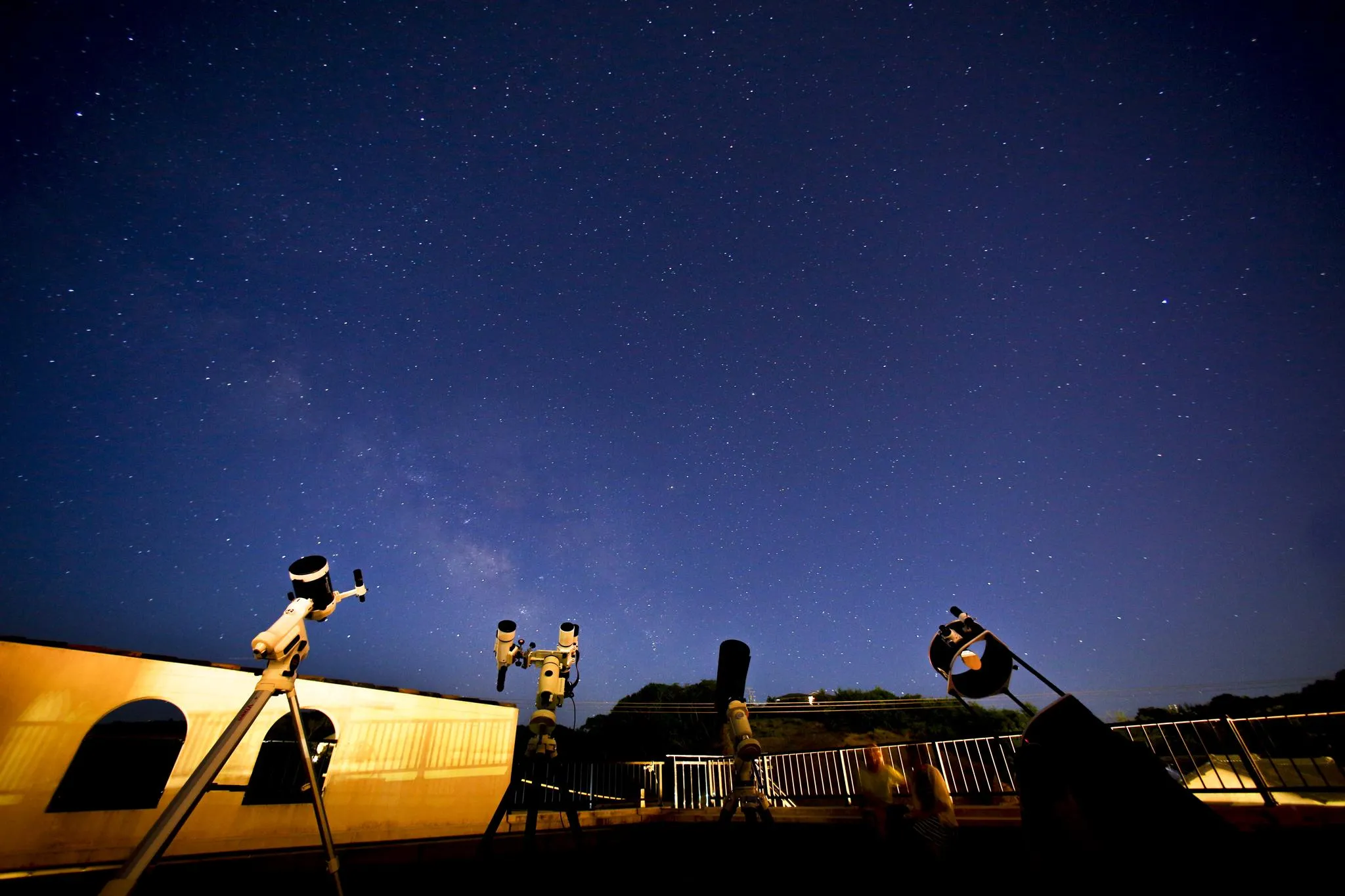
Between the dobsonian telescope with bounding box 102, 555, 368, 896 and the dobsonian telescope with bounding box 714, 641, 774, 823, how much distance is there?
2796 millimetres

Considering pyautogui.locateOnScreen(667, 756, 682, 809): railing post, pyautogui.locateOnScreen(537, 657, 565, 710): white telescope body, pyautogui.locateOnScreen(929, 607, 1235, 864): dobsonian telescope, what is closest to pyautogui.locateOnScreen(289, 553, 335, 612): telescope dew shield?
pyautogui.locateOnScreen(537, 657, 565, 710): white telescope body

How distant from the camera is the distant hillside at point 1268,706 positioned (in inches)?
253

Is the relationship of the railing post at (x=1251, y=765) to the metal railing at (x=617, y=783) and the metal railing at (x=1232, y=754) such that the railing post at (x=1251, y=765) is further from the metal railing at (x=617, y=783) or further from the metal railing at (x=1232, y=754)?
the metal railing at (x=617, y=783)

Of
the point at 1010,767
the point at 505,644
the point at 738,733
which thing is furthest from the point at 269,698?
the point at 1010,767

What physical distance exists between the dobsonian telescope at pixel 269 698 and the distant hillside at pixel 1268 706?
26.0 feet

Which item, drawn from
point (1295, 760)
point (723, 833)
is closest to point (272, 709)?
point (723, 833)

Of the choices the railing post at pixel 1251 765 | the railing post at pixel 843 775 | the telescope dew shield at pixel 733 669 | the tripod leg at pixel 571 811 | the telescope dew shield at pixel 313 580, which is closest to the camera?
the tripod leg at pixel 571 811

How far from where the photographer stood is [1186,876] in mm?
1113

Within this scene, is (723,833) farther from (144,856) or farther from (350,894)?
(144,856)

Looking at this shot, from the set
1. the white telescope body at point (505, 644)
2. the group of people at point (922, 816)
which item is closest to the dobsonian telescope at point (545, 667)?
the white telescope body at point (505, 644)

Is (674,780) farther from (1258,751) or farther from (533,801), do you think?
(533,801)

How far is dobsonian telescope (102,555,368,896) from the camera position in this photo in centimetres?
246

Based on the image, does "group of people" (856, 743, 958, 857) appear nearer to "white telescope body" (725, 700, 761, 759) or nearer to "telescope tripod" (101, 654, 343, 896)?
"white telescope body" (725, 700, 761, 759)

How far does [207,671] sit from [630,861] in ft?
23.4
